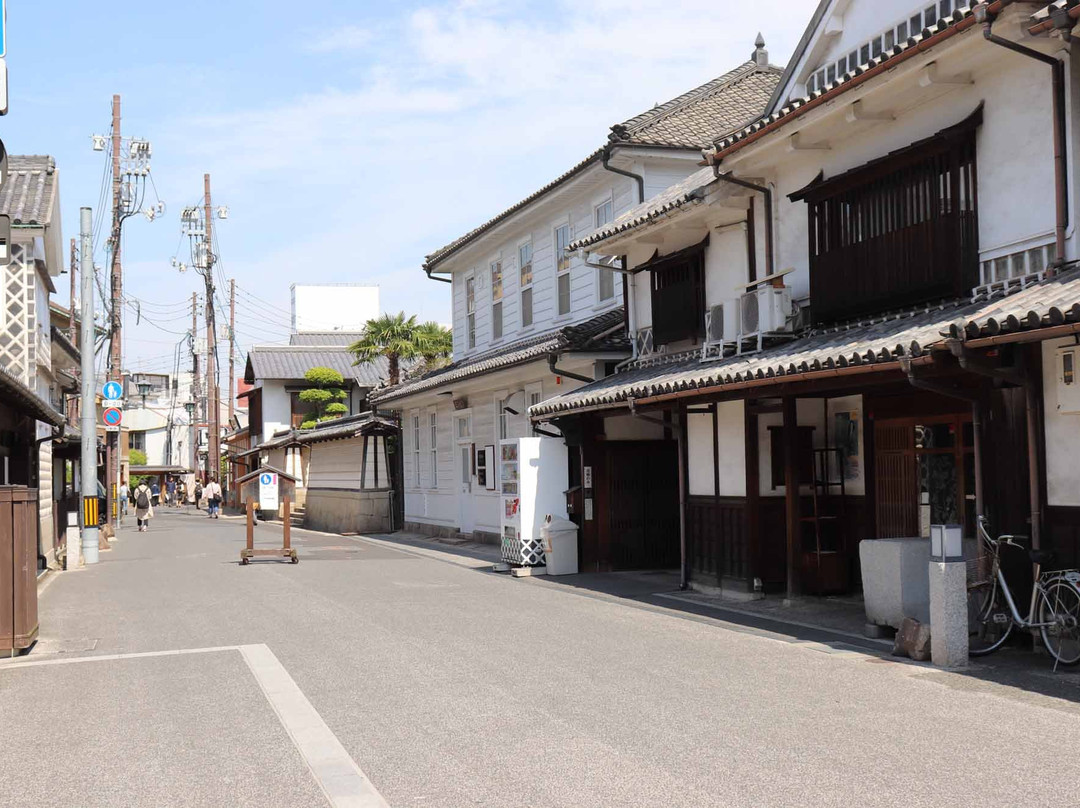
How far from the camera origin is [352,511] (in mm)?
33781

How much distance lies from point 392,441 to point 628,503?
15.7 meters

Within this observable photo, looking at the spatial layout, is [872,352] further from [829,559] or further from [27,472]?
[27,472]

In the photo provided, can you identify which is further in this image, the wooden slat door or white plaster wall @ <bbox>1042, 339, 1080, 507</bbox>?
the wooden slat door

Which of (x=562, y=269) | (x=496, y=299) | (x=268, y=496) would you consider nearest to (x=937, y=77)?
(x=562, y=269)

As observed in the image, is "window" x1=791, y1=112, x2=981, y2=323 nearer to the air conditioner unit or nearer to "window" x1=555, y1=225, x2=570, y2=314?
the air conditioner unit

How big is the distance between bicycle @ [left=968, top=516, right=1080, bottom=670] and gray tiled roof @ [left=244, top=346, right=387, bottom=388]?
4170 centimetres

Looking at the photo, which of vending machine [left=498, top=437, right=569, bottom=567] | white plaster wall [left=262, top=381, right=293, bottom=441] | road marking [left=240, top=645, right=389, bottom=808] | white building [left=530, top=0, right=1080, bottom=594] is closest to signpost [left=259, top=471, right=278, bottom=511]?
white plaster wall [left=262, top=381, right=293, bottom=441]

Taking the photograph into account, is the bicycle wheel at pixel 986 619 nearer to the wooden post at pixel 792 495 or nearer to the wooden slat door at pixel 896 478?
the wooden slat door at pixel 896 478

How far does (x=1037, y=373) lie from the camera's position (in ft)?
31.8

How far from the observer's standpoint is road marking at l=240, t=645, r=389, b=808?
577 centimetres

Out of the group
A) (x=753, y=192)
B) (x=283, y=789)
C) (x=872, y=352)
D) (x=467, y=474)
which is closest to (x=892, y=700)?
(x=872, y=352)

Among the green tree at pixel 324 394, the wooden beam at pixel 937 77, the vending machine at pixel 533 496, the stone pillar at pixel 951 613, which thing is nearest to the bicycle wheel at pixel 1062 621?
the stone pillar at pixel 951 613

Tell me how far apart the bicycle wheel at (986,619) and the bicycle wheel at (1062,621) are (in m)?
0.47

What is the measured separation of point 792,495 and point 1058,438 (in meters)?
4.20
